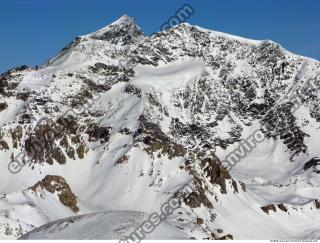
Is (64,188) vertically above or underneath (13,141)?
underneath

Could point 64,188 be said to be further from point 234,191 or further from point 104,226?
point 104,226

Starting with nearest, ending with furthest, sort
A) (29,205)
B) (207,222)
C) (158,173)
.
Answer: (29,205) → (207,222) → (158,173)

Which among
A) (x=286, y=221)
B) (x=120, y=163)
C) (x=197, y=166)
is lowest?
(x=286, y=221)

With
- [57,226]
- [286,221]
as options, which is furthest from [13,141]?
[57,226]

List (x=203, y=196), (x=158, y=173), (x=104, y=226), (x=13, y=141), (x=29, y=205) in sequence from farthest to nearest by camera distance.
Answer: (x=13, y=141), (x=158, y=173), (x=203, y=196), (x=29, y=205), (x=104, y=226)

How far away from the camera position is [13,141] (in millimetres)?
198625

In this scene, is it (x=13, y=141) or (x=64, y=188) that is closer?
(x=64, y=188)

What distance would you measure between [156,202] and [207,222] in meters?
19.0

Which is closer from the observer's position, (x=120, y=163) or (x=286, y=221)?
(x=286, y=221)

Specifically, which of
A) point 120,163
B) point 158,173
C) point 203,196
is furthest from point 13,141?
point 203,196

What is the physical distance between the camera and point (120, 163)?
19488cm

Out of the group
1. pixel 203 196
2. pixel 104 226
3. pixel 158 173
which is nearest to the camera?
pixel 104 226

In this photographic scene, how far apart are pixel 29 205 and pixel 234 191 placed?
66.1m

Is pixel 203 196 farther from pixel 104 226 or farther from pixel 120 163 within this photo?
pixel 104 226
